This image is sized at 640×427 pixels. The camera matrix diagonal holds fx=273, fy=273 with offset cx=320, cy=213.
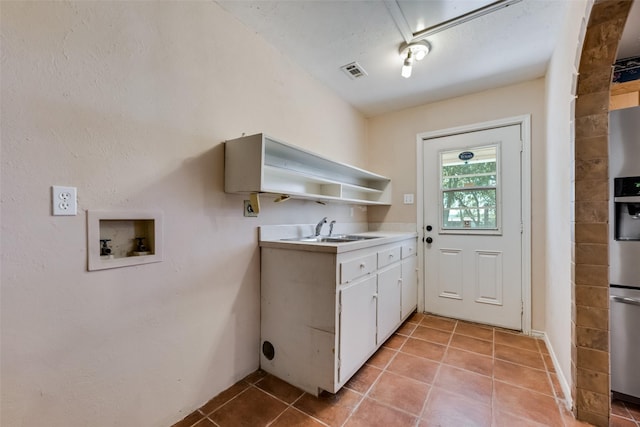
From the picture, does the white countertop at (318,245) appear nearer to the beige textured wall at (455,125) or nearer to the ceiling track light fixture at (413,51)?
the beige textured wall at (455,125)

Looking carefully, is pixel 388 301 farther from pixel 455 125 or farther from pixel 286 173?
pixel 455 125

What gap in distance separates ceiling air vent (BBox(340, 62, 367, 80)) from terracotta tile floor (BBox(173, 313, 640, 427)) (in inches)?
96.4

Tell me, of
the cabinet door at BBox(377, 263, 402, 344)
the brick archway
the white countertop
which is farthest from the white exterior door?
the brick archway

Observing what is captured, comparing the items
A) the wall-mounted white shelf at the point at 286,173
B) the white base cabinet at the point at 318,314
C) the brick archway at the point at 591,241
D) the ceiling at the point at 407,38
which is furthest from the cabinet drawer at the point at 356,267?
the ceiling at the point at 407,38

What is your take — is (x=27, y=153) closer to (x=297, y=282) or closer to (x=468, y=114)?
(x=297, y=282)

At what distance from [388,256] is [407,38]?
1.70 metres

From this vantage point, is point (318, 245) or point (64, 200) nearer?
point (64, 200)

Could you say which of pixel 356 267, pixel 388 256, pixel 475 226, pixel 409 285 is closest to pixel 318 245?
pixel 356 267

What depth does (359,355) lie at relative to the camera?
1902 millimetres

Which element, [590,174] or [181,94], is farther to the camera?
[181,94]

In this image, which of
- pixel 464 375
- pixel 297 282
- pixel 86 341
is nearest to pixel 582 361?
pixel 464 375

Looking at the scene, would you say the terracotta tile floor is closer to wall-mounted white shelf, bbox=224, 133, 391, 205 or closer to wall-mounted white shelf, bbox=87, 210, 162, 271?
wall-mounted white shelf, bbox=87, 210, 162, 271

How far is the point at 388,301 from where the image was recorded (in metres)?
2.37

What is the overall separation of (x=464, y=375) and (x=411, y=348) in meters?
0.46
